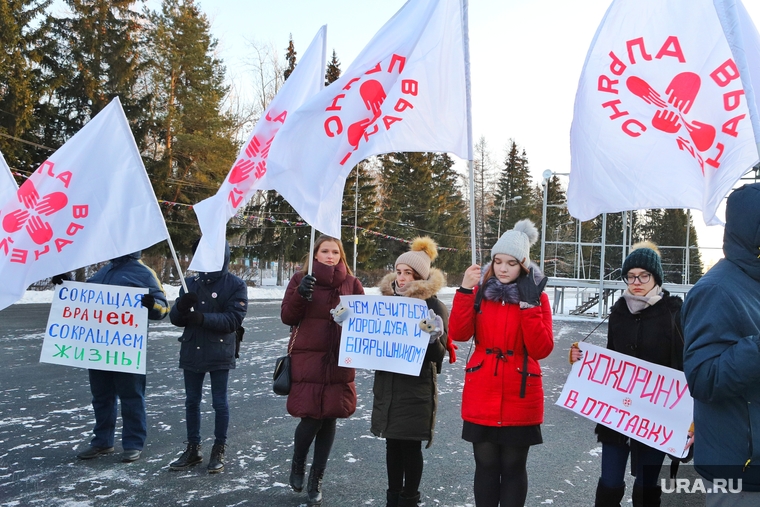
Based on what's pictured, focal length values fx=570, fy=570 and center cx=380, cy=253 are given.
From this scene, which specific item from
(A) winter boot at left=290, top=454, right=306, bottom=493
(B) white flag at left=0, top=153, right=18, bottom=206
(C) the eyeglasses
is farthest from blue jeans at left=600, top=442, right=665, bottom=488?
(B) white flag at left=0, top=153, right=18, bottom=206

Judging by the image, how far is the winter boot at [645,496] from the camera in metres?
3.54

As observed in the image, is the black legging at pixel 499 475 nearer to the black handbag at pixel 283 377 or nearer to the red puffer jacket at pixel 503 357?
the red puffer jacket at pixel 503 357

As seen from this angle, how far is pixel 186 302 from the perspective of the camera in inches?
181

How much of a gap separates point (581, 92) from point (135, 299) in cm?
389

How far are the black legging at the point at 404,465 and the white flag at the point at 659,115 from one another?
1901mm

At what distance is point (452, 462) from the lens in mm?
4840

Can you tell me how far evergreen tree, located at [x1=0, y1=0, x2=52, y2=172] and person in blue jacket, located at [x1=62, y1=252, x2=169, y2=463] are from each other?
22.7 metres

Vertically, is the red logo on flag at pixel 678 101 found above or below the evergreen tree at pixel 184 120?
below

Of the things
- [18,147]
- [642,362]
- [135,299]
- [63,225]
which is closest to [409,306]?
[642,362]

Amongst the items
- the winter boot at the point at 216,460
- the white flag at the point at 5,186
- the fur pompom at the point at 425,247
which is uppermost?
the white flag at the point at 5,186

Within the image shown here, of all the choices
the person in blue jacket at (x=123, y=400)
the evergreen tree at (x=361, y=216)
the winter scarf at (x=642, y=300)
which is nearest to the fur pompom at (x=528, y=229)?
the winter scarf at (x=642, y=300)

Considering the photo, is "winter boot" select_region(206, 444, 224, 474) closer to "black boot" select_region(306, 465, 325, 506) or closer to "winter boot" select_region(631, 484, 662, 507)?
"black boot" select_region(306, 465, 325, 506)

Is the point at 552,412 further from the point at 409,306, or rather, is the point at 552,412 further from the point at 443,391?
the point at 409,306

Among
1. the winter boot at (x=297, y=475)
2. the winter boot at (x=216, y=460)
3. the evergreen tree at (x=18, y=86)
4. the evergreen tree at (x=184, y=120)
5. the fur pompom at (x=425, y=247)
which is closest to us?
the winter boot at (x=297, y=475)
